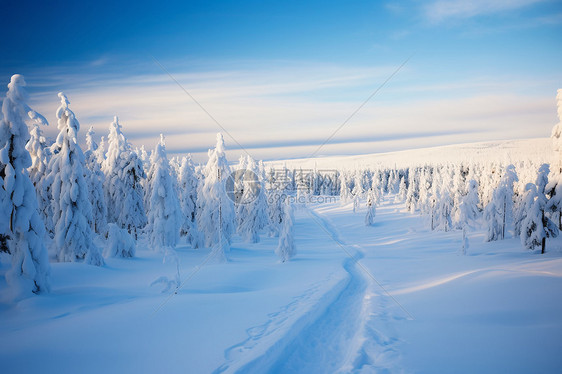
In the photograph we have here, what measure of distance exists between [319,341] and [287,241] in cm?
1898

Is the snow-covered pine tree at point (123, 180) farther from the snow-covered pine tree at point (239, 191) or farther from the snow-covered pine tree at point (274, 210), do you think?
the snow-covered pine tree at point (274, 210)

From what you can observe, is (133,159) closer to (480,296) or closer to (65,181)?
(65,181)

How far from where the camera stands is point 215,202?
112ft

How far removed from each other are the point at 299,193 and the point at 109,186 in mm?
96164

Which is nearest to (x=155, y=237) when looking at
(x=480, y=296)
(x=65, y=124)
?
(x=65, y=124)

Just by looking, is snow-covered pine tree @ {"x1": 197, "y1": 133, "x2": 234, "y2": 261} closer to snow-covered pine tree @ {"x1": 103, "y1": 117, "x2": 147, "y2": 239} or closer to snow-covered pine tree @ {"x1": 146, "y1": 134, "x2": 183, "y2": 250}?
snow-covered pine tree @ {"x1": 146, "y1": 134, "x2": 183, "y2": 250}

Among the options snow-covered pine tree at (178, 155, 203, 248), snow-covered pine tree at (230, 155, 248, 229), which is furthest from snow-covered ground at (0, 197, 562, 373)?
snow-covered pine tree at (230, 155, 248, 229)

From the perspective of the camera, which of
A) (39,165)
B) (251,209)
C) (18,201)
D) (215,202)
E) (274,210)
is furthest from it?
(274,210)

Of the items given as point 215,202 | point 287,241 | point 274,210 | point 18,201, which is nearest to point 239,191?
point 215,202

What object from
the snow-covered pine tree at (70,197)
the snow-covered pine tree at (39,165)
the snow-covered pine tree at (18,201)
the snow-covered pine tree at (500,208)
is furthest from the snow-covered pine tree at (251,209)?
the snow-covered pine tree at (500,208)

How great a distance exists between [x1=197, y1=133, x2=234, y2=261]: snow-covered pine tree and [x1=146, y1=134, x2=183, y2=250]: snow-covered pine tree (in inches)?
194

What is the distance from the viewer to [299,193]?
125m

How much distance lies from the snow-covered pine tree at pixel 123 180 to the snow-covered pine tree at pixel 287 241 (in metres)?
16.5

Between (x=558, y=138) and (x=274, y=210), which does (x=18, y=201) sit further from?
(x=274, y=210)
